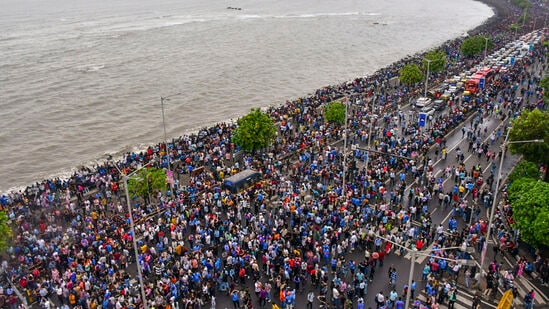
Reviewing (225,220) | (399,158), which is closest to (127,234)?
(225,220)

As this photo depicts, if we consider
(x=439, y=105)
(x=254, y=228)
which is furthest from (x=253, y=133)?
(x=439, y=105)

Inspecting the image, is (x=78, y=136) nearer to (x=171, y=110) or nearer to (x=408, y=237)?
(x=171, y=110)

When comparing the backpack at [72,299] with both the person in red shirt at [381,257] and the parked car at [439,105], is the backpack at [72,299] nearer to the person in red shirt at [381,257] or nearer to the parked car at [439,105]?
the person in red shirt at [381,257]

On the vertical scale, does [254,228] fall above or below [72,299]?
above

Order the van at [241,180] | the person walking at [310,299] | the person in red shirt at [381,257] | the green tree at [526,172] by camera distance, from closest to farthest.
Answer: the person walking at [310,299], the person in red shirt at [381,257], the green tree at [526,172], the van at [241,180]

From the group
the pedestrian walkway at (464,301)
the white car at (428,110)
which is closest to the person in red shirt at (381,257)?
the pedestrian walkway at (464,301)

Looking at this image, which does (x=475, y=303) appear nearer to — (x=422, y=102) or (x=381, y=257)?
(x=381, y=257)
